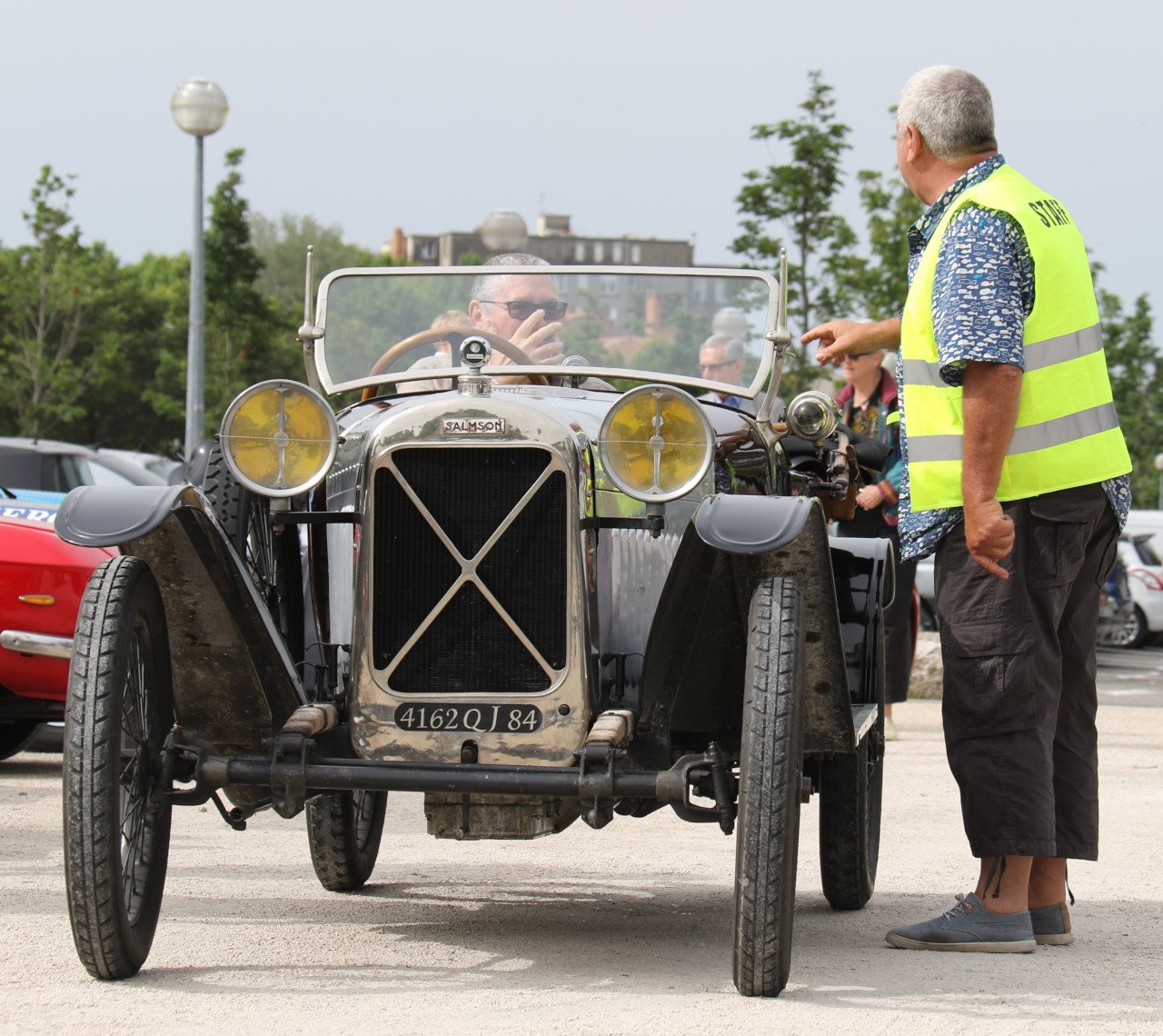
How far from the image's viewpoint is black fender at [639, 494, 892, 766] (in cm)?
382

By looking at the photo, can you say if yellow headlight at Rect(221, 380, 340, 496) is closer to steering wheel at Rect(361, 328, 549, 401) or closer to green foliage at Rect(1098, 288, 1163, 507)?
steering wheel at Rect(361, 328, 549, 401)

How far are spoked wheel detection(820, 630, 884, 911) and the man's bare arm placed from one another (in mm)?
822

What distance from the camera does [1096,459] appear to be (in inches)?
175

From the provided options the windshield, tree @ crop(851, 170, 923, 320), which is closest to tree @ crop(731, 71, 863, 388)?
tree @ crop(851, 170, 923, 320)

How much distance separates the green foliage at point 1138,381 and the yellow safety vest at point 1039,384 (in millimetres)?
26157

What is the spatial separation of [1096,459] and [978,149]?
0.95 m

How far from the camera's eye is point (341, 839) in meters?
5.02

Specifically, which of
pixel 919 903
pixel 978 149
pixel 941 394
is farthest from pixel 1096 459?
pixel 919 903

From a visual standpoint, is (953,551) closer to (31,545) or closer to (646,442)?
(646,442)

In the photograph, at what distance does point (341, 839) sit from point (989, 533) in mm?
2204

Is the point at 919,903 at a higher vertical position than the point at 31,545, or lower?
lower

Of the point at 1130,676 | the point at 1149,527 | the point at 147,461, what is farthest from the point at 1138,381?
the point at 147,461

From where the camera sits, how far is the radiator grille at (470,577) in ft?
13.1

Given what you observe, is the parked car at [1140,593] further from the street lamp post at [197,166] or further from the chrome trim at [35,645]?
the chrome trim at [35,645]
